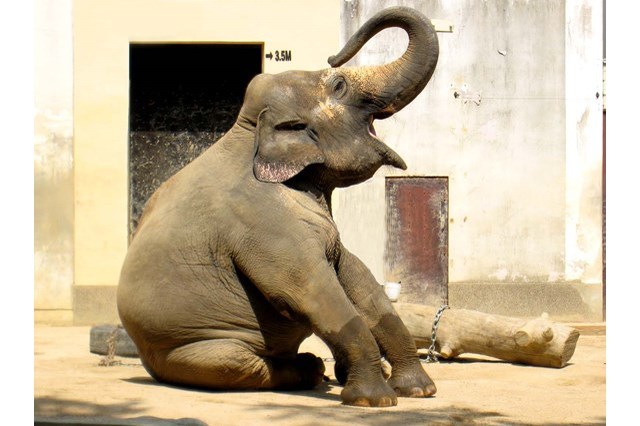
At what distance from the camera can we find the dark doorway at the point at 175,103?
17312 mm

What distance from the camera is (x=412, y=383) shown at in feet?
28.6

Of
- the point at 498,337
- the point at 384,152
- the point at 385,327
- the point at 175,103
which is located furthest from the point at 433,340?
the point at 175,103

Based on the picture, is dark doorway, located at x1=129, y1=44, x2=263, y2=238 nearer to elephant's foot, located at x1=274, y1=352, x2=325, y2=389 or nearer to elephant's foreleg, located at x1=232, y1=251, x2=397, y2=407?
elephant's foot, located at x1=274, y1=352, x2=325, y2=389

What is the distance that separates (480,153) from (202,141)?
12.4 ft

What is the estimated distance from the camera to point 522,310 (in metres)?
16.6

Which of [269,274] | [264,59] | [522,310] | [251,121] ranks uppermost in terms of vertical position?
[264,59]

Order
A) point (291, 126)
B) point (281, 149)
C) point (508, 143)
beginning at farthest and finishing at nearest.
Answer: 1. point (508, 143)
2. point (291, 126)
3. point (281, 149)

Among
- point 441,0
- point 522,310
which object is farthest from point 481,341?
point 441,0

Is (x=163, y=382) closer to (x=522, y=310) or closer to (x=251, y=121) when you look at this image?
(x=251, y=121)

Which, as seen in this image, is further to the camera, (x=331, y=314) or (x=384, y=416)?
(x=331, y=314)

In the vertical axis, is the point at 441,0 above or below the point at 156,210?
above

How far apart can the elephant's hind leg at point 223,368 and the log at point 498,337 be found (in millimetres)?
2461

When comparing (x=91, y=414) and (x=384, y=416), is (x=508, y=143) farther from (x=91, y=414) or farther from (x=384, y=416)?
(x=91, y=414)

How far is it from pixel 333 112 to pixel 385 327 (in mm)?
1539
